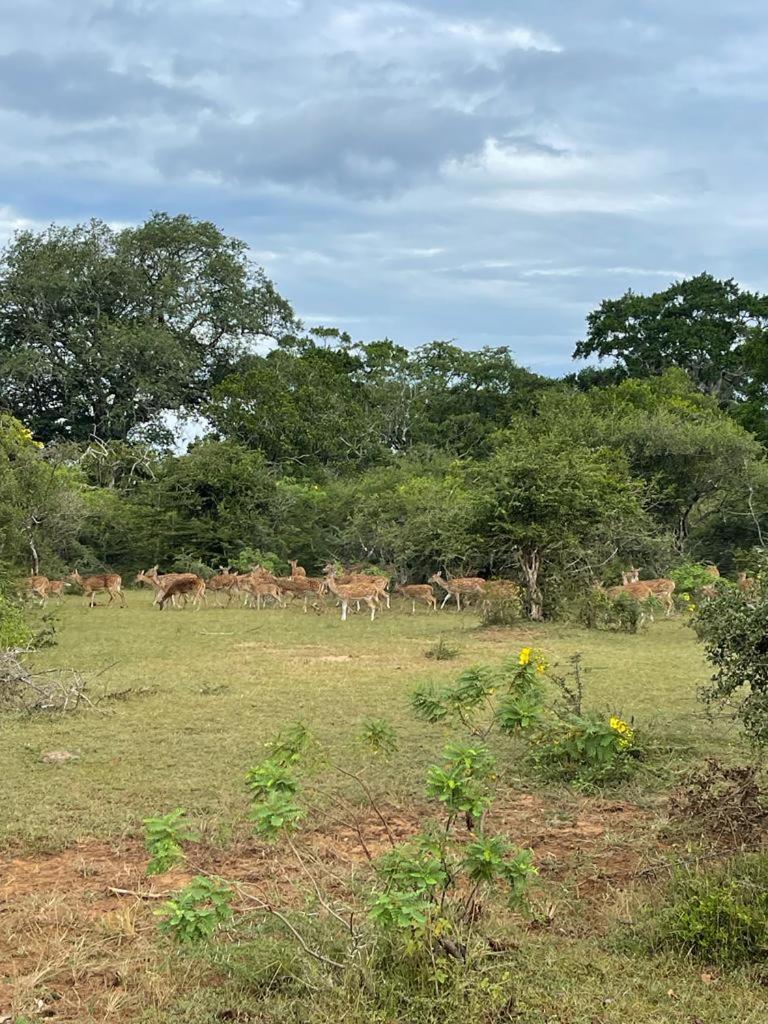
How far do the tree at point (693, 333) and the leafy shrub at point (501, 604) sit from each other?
1053 inches

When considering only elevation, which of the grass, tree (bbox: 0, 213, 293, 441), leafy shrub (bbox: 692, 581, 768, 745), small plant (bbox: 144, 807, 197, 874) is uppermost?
tree (bbox: 0, 213, 293, 441)

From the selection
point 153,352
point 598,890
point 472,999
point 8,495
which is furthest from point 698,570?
point 153,352

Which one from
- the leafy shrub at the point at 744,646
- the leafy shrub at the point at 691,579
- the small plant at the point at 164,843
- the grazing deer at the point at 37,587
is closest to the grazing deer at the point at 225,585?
the grazing deer at the point at 37,587

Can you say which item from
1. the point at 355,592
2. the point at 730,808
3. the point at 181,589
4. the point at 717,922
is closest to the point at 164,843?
the point at 717,922

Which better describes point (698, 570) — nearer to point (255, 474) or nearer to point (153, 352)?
point (255, 474)

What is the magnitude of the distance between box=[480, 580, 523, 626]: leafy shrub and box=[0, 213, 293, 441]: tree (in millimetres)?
23661

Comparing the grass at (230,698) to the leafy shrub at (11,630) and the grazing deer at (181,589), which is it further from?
the grazing deer at (181,589)

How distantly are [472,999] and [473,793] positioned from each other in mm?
759

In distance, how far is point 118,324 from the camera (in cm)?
3697

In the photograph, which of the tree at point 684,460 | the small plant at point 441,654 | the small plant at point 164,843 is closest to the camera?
the small plant at point 164,843

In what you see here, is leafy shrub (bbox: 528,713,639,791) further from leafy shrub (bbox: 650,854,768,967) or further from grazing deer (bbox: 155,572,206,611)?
grazing deer (bbox: 155,572,206,611)

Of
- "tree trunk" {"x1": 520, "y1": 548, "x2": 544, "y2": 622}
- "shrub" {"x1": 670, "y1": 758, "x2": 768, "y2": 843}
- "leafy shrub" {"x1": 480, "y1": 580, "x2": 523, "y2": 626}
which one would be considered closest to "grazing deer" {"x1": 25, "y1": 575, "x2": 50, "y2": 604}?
"leafy shrub" {"x1": 480, "y1": 580, "x2": 523, "y2": 626}

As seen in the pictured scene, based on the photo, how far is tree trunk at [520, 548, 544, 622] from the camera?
1589 centimetres

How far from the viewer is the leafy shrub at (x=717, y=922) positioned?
3.82m
